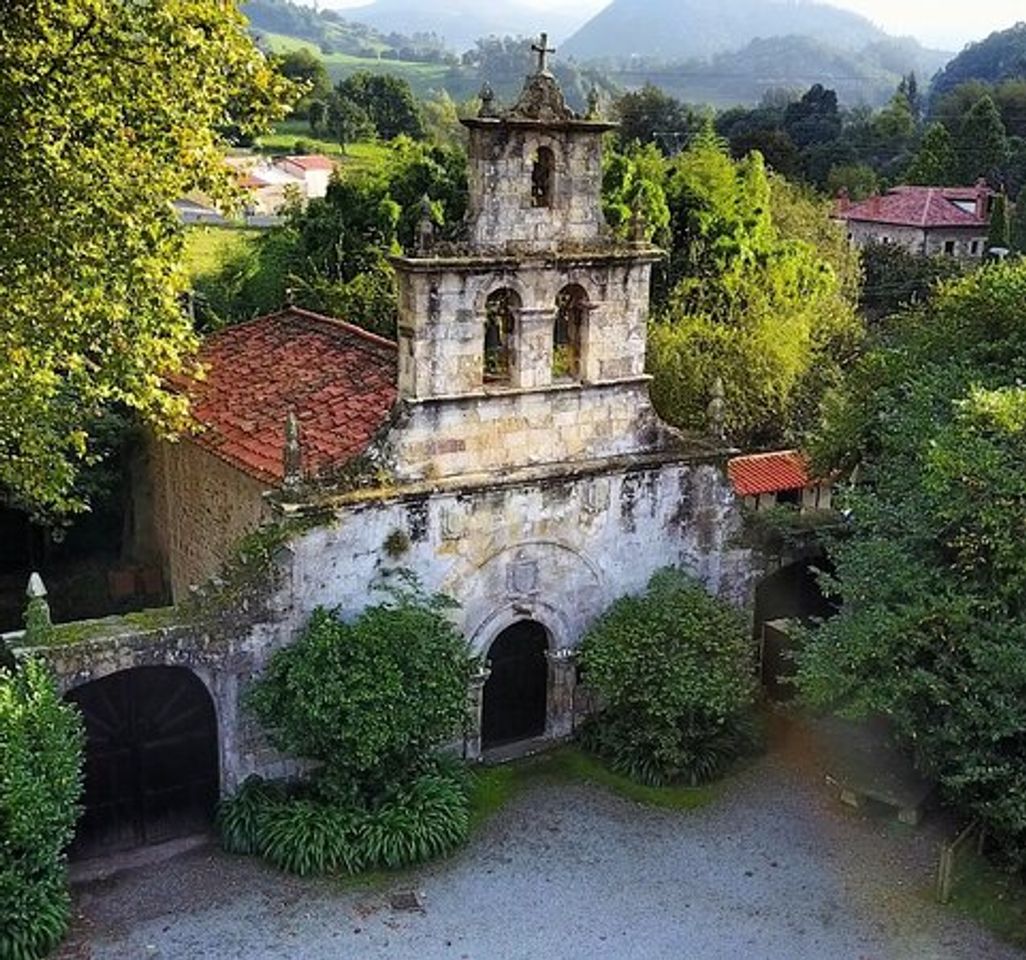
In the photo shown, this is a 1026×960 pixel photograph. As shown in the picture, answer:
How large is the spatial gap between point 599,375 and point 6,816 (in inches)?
380

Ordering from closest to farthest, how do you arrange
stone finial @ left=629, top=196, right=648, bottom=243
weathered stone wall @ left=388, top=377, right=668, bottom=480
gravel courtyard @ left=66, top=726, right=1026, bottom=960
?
gravel courtyard @ left=66, top=726, right=1026, bottom=960 < weathered stone wall @ left=388, top=377, right=668, bottom=480 < stone finial @ left=629, top=196, right=648, bottom=243

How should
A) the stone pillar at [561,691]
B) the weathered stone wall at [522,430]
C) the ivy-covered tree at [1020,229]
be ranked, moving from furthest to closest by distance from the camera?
the ivy-covered tree at [1020,229]
the stone pillar at [561,691]
the weathered stone wall at [522,430]

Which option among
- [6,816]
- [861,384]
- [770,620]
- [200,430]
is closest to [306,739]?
[6,816]

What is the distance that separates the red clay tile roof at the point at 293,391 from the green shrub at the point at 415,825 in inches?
177

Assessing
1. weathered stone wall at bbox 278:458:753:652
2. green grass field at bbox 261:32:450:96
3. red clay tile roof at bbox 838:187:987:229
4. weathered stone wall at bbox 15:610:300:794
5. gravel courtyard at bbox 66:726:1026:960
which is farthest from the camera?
green grass field at bbox 261:32:450:96

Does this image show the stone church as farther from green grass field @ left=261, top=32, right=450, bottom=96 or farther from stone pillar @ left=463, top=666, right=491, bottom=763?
green grass field @ left=261, top=32, right=450, bottom=96

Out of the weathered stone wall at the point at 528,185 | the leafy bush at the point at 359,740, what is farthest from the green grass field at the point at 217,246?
the leafy bush at the point at 359,740

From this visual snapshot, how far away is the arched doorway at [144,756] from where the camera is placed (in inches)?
630

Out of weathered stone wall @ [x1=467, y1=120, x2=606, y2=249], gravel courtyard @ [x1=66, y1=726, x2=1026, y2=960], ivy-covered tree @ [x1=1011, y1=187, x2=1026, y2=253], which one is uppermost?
weathered stone wall @ [x1=467, y1=120, x2=606, y2=249]

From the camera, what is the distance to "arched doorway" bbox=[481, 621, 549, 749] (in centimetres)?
1875

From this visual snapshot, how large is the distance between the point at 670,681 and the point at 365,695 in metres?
4.63

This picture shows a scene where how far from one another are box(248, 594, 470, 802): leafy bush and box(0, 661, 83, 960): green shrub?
8.49ft

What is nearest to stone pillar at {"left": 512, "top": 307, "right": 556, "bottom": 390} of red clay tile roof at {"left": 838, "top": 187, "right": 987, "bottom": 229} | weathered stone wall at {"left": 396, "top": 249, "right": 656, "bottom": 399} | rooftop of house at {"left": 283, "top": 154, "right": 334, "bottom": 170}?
weathered stone wall at {"left": 396, "top": 249, "right": 656, "bottom": 399}

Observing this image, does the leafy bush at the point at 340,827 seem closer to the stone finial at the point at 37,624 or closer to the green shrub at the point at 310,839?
the green shrub at the point at 310,839
